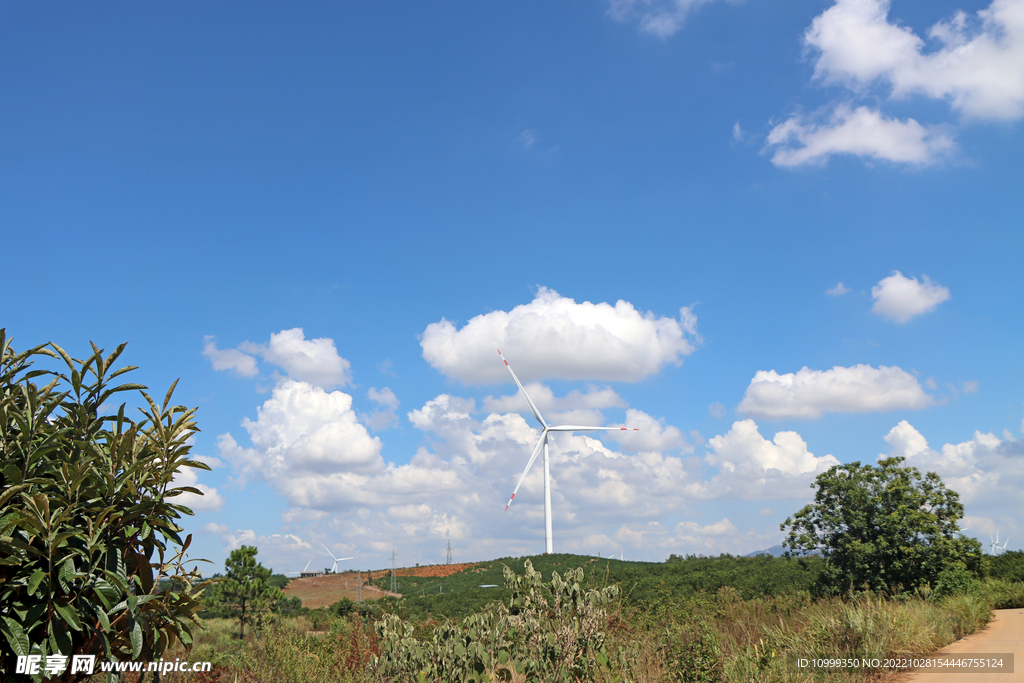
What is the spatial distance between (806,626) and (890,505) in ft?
33.7

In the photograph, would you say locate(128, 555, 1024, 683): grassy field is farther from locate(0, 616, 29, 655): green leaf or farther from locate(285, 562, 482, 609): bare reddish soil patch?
locate(285, 562, 482, 609): bare reddish soil patch

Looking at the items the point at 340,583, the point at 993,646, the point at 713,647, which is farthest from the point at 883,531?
the point at 340,583

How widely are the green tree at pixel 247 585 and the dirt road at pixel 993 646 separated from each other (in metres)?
26.8

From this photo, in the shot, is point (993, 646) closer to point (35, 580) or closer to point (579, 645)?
point (579, 645)

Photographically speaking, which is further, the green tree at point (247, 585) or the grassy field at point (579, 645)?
the green tree at point (247, 585)

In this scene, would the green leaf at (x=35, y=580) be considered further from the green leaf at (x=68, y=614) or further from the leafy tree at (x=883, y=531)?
the leafy tree at (x=883, y=531)

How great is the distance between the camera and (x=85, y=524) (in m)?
4.95

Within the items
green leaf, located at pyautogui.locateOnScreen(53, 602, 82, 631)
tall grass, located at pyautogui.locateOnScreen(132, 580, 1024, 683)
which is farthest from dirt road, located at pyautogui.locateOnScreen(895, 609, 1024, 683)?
green leaf, located at pyautogui.locateOnScreen(53, 602, 82, 631)

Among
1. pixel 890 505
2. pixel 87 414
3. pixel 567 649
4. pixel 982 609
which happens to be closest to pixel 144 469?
pixel 87 414

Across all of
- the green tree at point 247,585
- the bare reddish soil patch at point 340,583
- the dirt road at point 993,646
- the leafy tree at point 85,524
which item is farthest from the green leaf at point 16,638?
the bare reddish soil patch at point 340,583

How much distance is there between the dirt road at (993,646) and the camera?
10.3 metres

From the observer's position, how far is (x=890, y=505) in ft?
68.6

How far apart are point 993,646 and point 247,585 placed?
94.0ft

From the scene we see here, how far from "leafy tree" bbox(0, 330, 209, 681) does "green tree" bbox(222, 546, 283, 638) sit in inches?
1067
